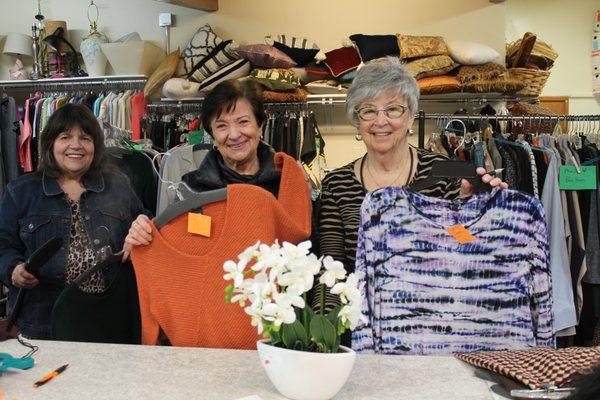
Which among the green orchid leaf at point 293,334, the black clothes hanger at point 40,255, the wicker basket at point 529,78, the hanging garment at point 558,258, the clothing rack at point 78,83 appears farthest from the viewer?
the clothing rack at point 78,83

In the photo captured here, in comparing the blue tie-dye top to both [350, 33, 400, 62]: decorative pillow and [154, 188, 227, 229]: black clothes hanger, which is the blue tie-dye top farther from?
[350, 33, 400, 62]: decorative pillow

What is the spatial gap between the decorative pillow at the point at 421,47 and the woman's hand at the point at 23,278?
2.63 m

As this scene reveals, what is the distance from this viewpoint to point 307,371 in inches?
46.2

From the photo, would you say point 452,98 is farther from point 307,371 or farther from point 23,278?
point 307,371

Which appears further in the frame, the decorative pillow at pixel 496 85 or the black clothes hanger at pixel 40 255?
the decorative pillow at pixel 496 85

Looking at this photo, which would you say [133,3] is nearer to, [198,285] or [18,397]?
[198,285]

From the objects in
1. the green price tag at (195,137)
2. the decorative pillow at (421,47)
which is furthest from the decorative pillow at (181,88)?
the decorative pillow at (421,47)

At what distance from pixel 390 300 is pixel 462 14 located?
3187 millimetres

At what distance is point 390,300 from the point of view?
5.10 ft

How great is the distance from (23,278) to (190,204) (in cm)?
71

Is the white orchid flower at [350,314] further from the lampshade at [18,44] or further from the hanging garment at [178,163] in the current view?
the lampshade at [18,44]

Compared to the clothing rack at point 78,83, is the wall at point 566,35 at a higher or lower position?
higher

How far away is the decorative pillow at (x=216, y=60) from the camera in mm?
4109

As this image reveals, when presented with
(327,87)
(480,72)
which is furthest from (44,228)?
(480,72)
